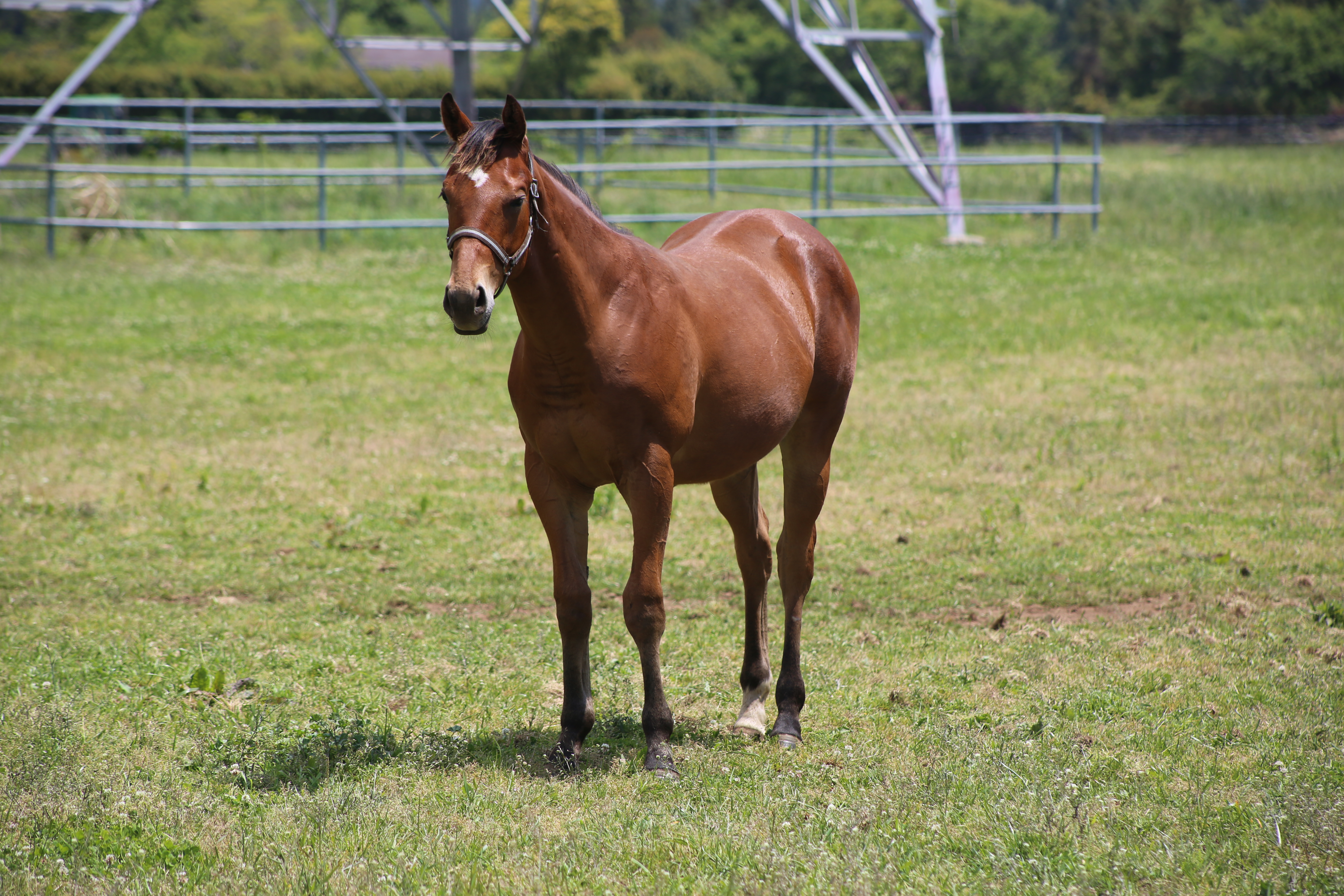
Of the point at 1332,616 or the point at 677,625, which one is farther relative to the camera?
the point at 677,625

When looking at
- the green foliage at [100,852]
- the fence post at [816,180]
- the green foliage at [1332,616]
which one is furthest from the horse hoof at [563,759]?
the fence post at [816,180]

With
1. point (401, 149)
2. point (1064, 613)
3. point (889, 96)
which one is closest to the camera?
point (1064, 613)

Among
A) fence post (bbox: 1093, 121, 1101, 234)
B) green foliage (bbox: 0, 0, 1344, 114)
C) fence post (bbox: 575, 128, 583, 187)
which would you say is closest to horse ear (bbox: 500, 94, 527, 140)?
fence post (bbox: 1093, 121, 1101, 234)

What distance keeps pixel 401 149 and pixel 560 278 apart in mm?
17455

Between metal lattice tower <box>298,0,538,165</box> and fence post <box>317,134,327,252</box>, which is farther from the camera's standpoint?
metal lattice tower <box>298,0,538,165</box>

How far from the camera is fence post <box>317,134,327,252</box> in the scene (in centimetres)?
1588

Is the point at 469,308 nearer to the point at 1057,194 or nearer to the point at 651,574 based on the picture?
the point at 651,574

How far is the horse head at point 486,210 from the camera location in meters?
3.41

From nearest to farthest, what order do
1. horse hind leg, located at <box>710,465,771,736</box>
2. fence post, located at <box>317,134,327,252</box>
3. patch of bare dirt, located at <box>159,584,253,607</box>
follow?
1. horse hind leg, located at <box>710,465,771,736</box>
2. patch of bare dirt, located at <box>159,584,253,607</box>
3. fence post, located at <box>317,134,327,252</box>

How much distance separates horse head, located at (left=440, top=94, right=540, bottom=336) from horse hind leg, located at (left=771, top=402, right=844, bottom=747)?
5.27 ft

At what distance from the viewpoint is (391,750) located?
14.1 ft

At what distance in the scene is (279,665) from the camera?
5.24m

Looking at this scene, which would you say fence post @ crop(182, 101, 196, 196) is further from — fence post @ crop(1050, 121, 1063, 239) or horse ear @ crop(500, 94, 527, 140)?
horse ear @ crop(500, 94, 527, 140)

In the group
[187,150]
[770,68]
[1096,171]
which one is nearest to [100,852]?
[1096,171]
